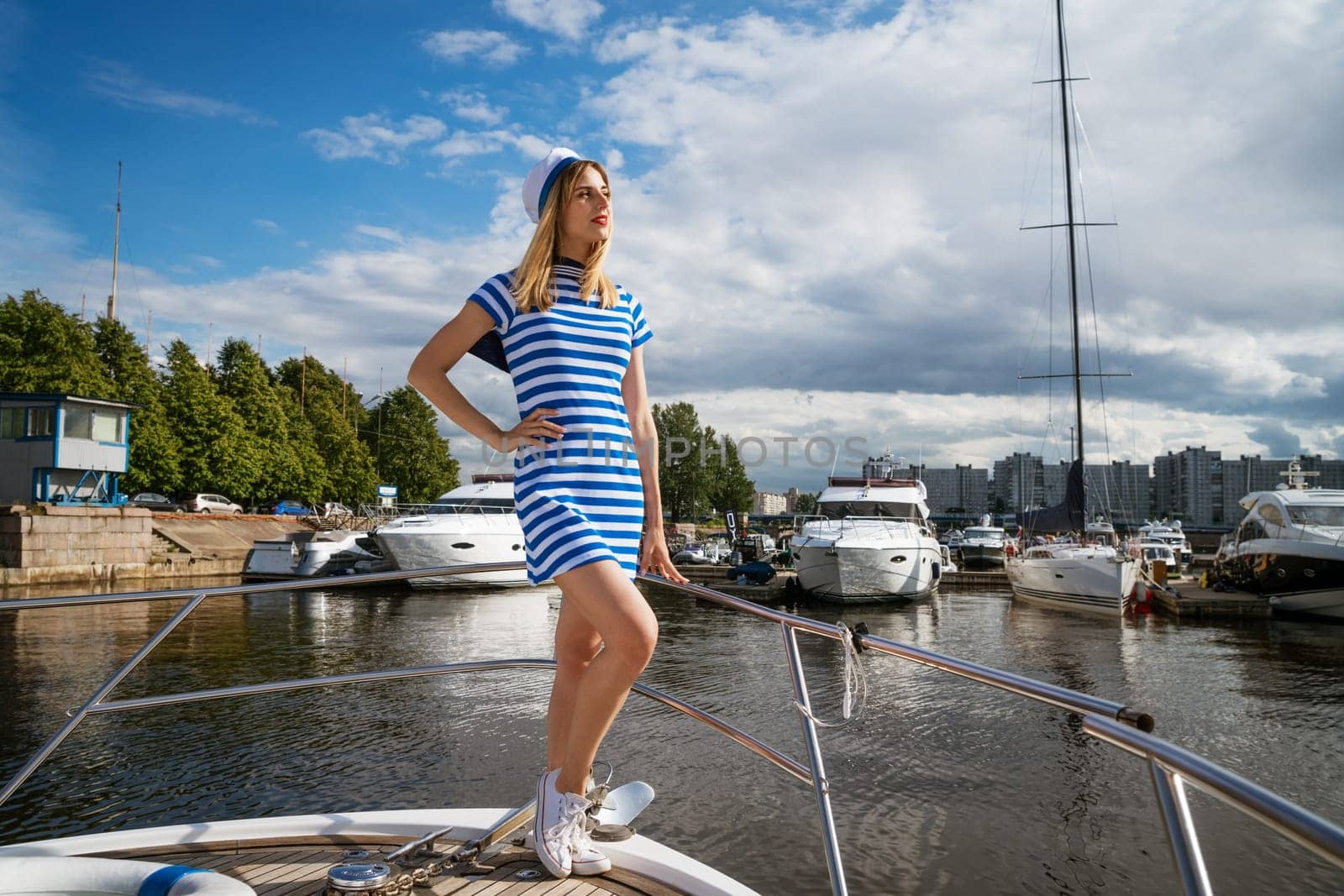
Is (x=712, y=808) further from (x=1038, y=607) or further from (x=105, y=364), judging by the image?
(x=105, y=364)

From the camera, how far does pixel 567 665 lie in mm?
2365

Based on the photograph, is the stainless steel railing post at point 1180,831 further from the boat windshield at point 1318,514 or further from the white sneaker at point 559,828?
the boat windshield at point 1318,514

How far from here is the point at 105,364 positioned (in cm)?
3862

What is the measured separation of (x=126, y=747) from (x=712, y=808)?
5.13 meters

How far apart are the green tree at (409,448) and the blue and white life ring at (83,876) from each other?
2247 inches

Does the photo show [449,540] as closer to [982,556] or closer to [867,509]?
[867,509]

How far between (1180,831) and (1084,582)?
69.4ft

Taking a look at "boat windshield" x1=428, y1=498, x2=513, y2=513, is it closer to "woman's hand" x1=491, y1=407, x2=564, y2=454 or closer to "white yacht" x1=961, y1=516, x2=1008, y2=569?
"white yacht" x1=961, y1=516, x2=1008, y2=569

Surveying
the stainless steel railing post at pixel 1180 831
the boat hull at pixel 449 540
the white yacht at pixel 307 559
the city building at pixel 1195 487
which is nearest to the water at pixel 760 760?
the stainless steel railing post at pixel 1180 831

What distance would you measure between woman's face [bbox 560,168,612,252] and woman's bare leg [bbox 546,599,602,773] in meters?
0.93

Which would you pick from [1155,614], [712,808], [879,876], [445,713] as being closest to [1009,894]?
[879,876]

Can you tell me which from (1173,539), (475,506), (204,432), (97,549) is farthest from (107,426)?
(1173,539)

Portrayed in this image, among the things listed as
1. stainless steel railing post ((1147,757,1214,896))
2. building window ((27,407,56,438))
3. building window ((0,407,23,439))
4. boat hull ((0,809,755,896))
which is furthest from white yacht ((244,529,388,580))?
stainless steel railing post ((1147,757,1214,896))

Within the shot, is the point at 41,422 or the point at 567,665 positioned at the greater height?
the point at 41,422
